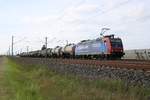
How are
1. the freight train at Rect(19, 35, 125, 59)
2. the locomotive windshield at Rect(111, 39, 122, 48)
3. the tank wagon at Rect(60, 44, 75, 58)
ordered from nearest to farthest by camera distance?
the freight train at Rect(19, 35, 125, 59)
the locomotive windshield at Rect(111, 39, 122, 48)
the tank wagon at Rect(60, 44, 75, 58)

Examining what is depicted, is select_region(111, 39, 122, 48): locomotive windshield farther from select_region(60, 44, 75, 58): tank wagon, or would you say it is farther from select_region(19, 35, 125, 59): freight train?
select_region(60, 44, 75, 58): tank wagon

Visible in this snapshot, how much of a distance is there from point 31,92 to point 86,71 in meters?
9.86

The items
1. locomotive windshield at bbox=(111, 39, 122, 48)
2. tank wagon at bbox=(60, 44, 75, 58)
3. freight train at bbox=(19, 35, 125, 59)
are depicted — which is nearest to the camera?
freight train at bbox=(19, 35, 125, 59)

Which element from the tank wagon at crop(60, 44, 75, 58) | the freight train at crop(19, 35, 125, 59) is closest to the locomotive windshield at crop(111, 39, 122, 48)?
the freight train at crop(19, 35, 125, 59)

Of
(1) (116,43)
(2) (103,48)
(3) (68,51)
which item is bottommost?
(2) (103,48)

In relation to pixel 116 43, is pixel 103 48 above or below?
below

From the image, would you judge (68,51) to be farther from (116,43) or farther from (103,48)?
(116,43)

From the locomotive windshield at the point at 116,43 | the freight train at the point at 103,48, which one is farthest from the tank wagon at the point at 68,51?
the locomotive windshield at the point at 116,43

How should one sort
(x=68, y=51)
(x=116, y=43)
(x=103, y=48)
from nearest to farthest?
1. (x=116, y=43)
2. (x=103, y=48)
3. (x=68, y=51)

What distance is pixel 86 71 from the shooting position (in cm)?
2764

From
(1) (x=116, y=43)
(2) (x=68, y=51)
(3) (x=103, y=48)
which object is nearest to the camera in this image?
(1) (x=116, y=43)

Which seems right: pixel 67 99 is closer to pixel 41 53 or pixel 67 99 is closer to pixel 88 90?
pixel 88 90

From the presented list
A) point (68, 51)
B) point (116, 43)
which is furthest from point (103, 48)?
point (68, 51)

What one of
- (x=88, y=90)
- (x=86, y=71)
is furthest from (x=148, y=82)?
(x=86, y=71)
